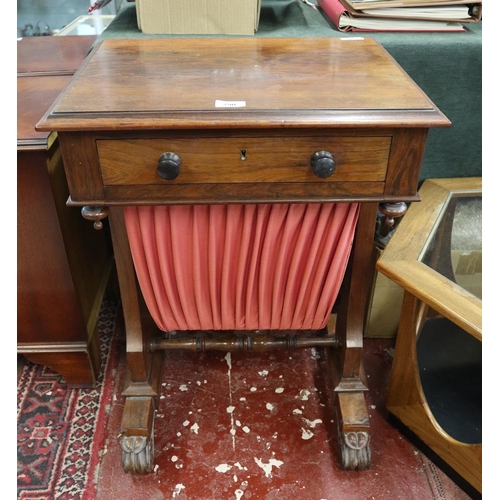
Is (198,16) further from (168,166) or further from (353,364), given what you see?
(353,364)

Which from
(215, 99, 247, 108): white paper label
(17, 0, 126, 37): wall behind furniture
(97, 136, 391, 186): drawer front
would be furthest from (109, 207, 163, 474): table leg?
(17, 0, 126, 37): wall behind furniture

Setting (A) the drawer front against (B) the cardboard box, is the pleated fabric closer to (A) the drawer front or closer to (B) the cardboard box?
(A) the drawer front

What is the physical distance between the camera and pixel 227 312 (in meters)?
1.29

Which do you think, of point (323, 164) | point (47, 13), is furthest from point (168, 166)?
point (47, 13)

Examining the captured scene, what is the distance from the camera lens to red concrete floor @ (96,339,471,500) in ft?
4.23

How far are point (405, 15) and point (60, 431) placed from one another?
147 cm

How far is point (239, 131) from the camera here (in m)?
0.93

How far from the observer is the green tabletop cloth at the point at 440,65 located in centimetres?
138

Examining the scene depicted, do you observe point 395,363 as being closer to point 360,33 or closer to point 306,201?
point 306,201

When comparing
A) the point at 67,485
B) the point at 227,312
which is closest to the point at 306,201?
the point at 227,312

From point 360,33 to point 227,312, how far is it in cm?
85

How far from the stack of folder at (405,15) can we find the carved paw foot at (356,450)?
1.09 m

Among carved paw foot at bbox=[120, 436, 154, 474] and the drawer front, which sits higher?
the drawer front

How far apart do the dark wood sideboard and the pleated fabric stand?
27 centimetres
